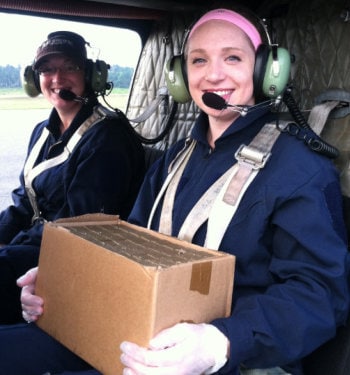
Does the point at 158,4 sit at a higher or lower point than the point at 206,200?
higher

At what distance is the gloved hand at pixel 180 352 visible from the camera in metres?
0.98

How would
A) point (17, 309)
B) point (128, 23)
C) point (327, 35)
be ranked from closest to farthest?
point (327, 35) → point (17, 309) → point (128, 23)

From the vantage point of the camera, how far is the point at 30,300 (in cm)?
134

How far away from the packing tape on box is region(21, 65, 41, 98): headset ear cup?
1.60m

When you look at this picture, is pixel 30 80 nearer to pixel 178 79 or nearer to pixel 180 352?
pixel 178 79

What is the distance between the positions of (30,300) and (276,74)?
86cm

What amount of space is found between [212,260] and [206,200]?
28cm

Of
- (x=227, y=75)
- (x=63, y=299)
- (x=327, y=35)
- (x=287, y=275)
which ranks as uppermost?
(x=327, y=35)

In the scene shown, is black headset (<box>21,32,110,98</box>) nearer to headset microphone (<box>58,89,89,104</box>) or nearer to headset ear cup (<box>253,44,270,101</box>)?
headset microphone (<box>58,89,89,104</box>)

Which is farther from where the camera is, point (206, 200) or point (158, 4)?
point (158, 4)

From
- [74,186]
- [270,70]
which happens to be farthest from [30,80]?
[270,70]

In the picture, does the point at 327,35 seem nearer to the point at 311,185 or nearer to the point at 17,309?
the point at 311,185

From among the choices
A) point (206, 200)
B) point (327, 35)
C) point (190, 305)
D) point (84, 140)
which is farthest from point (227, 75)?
point (84, 140)

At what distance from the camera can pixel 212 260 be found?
106 centimetres
